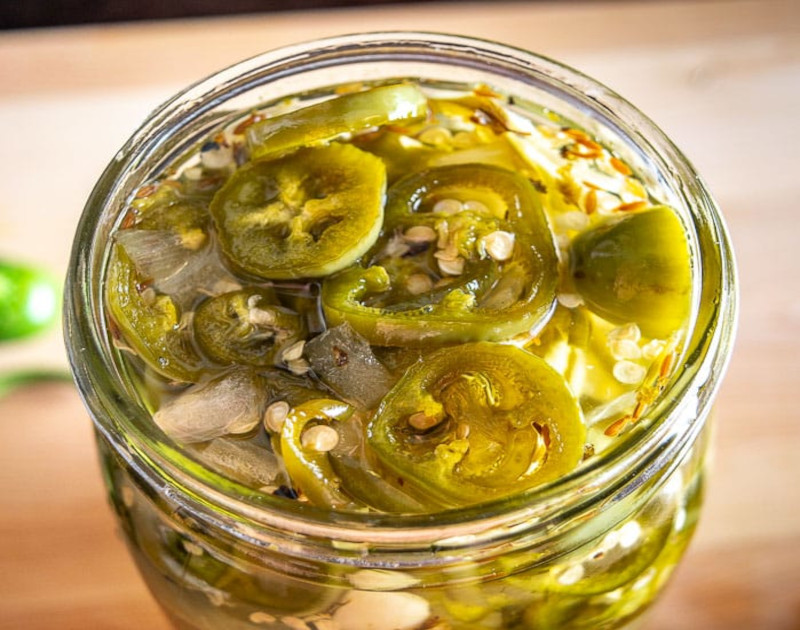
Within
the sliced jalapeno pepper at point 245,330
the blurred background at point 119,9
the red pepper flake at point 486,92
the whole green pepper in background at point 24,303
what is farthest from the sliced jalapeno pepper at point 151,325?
the blurred background at point 119,9

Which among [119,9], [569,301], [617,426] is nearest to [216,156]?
[569,301]

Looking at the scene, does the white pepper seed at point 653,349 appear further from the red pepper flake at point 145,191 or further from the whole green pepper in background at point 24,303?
the whole green pepper in background at point 24,303

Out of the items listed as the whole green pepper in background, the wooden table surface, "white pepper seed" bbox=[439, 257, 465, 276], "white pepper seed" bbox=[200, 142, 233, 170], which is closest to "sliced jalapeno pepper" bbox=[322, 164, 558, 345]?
"white pepper seed" bbox=[439, 257, 465, 276]

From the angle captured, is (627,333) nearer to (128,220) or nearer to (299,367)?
(299,367)

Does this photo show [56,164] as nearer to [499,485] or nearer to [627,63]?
[627,63]

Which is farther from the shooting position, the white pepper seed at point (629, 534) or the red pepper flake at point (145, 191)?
Answer: the red pepper flake at point (145, 191)

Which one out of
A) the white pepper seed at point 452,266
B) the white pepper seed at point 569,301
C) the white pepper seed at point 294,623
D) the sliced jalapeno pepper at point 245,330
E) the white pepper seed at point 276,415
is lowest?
the white pepper seed at point 294,623

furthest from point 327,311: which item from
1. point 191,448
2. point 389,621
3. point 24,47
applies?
point 24,47
